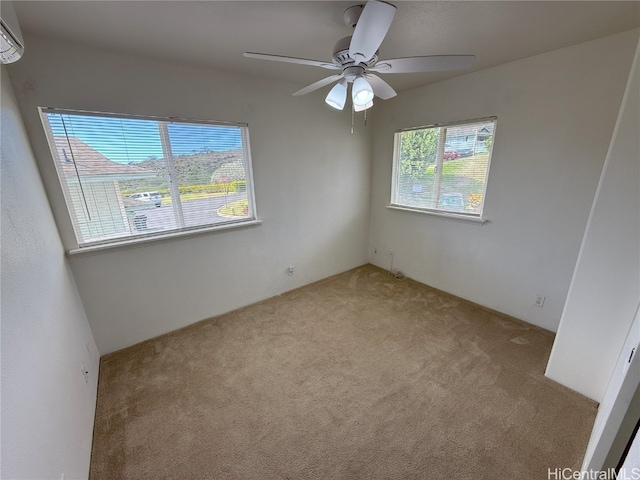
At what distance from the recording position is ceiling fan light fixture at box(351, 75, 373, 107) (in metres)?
1.49

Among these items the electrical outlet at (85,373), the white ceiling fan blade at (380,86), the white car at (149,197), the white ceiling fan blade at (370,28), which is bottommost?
the electrical outlet at (85,373)

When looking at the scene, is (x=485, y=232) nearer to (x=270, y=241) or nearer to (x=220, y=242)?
(x=270, y=241)

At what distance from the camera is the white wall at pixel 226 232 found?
179 centimetres

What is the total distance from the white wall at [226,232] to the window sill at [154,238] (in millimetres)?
58

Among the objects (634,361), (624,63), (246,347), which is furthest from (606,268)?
(246,347)

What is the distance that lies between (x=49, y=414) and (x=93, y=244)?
133cm

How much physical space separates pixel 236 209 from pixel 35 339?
1.78 metres

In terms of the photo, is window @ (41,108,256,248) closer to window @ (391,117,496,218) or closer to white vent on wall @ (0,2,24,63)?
white vent on wall @ (0,2,24,63)

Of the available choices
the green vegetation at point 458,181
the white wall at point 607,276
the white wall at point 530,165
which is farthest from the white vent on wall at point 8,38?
the green vegetation at point 458,181

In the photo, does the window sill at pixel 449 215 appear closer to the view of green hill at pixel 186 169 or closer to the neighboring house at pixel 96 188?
the view of green hill at pixel 186 169

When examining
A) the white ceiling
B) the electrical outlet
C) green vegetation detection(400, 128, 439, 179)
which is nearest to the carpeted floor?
the electrical outlet

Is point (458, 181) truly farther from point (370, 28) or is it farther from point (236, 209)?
point (236, 209)

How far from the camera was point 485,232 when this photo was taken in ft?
8.74

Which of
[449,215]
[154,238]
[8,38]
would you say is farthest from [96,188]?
[449,215]
